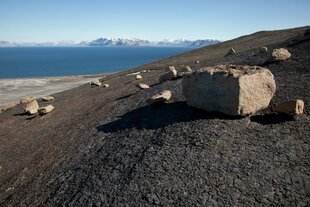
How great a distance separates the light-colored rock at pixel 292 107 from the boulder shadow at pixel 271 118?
206mm

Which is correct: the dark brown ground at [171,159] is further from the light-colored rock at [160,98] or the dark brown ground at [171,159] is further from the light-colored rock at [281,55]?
the light-colored rock at [281,55]

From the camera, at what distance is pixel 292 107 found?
13.3 meters

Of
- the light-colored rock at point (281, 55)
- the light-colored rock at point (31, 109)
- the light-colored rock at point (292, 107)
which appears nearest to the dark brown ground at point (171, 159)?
the light-colored rock at point (292, 107)

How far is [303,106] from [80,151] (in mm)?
10132

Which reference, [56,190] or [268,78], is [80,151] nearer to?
[56,190]

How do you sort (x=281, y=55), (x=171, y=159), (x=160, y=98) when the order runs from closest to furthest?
(x=171, y=159), (x=160, y=98), (x=281, y=55)

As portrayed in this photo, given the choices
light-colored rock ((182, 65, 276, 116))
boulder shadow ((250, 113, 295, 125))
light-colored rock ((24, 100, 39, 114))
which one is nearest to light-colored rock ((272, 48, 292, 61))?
light-colored rock ((182, 65, 276, 116))

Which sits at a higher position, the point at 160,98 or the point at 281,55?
the point at 281,55

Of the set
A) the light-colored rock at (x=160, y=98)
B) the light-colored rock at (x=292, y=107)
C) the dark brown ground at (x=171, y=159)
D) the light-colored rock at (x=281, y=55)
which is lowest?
the dark brown ground at (x=171, y=159)

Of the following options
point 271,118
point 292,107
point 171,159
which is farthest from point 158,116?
point 292,107

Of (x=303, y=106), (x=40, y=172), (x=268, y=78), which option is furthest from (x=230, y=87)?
(x=40, y=172)

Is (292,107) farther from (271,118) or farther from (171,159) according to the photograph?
(171,159)

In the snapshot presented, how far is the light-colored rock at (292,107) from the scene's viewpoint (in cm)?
1323

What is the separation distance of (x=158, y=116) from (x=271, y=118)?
5215 mm
